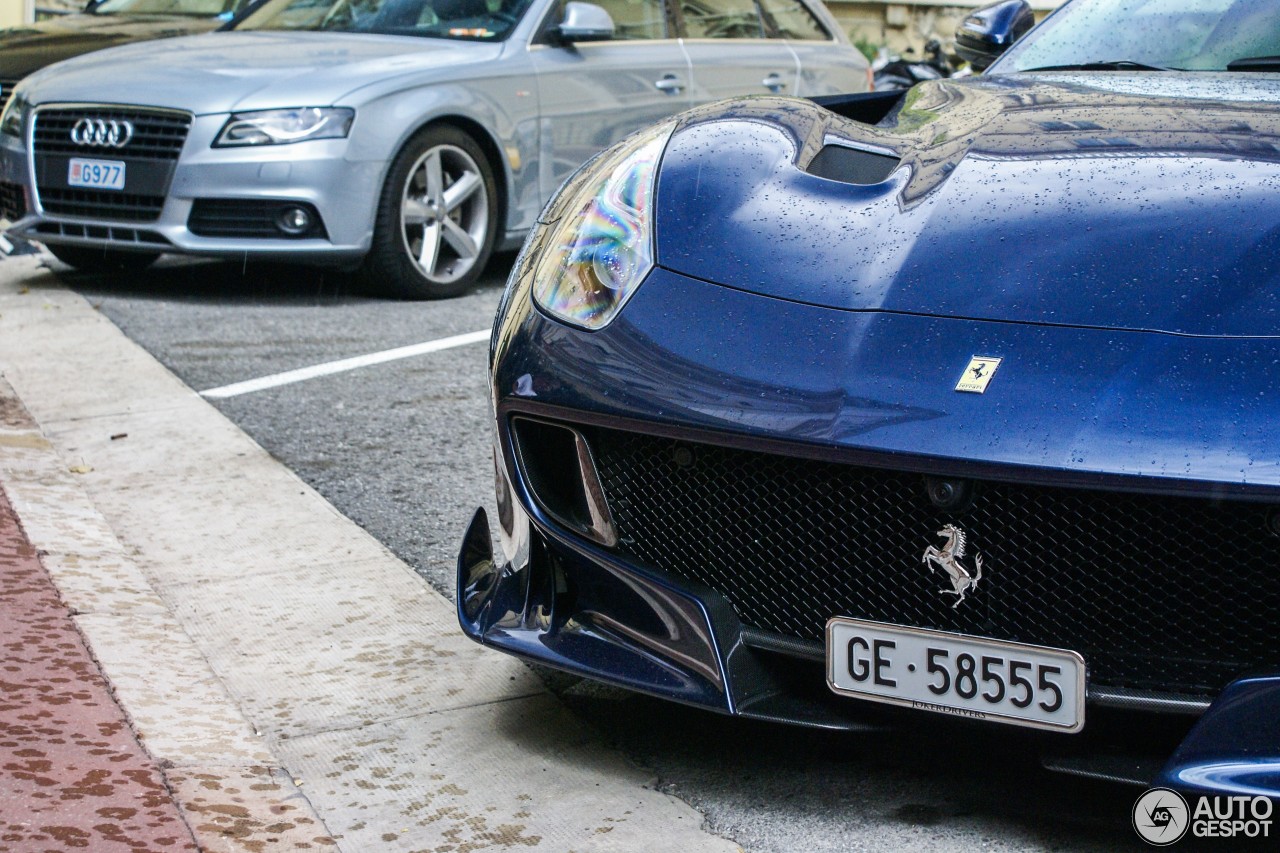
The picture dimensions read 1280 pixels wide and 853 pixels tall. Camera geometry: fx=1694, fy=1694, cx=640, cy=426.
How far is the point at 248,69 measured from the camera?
664 centimetres

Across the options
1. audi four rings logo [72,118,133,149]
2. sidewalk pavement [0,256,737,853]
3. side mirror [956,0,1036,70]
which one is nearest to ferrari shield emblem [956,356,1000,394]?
sidewalk pavement [0,256,737,853]

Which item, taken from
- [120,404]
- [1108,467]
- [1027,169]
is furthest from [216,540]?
[1108,467]

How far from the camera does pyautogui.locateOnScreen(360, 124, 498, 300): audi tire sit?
665 cm

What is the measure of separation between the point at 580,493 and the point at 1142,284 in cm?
86

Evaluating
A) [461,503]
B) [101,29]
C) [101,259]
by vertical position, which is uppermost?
[101,29]

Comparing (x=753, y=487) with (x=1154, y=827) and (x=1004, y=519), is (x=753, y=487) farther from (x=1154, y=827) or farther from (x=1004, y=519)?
(x=1154, y=827)

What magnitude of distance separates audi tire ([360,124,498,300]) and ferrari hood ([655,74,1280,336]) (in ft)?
12.2

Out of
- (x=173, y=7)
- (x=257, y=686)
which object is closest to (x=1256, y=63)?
(x=257, y=686)

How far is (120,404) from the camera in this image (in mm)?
4941

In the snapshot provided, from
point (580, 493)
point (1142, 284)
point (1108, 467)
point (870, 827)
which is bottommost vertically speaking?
point (870, 827)

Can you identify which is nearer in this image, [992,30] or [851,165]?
[851,165]

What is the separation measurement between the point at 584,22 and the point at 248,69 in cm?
141

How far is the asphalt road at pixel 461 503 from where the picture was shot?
2.47m

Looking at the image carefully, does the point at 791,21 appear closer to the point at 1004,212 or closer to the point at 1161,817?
the point at 1004,212
